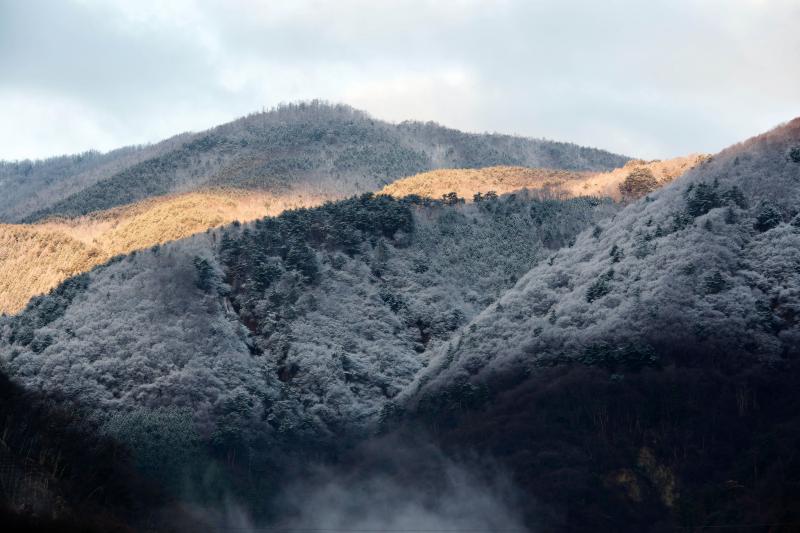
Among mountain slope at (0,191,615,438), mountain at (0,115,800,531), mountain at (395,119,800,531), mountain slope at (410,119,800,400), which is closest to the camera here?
mountain at (395,119,800,531)

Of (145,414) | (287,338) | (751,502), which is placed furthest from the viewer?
(287,338)

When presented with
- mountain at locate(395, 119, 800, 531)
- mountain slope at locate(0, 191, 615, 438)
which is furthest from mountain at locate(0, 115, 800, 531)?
mountain slope at locate(0, 191, 615, 438)

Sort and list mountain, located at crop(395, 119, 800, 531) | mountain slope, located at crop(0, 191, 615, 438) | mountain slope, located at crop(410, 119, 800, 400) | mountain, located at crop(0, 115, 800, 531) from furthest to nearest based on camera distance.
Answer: mountain slope, located at crop(0, 191, 615, 438), mountain slope, located at crop(410, 119, 800, 400), mountain, located at crop(0, 115, 800, 531), mountain, located at crop(395, 119, 800, 531)

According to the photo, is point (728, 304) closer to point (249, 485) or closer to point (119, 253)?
point (249, 485)

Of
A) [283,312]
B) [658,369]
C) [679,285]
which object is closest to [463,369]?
[658,369]

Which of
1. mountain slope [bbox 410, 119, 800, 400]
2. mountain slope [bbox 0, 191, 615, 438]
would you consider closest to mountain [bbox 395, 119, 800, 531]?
mountain slope [bbox 410, 119, 800, 400]

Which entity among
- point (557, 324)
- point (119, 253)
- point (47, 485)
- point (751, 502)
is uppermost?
point (119, 253)

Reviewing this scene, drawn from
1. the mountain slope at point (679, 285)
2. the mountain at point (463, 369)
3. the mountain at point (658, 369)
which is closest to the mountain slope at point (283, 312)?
the mountain at point (463, 369)

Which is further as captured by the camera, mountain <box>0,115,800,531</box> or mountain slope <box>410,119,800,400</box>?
mountain slope <box>410,119,800,400</box>

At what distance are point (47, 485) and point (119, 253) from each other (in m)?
99.0

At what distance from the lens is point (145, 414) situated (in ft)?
456

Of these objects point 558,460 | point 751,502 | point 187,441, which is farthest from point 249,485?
point 751,502

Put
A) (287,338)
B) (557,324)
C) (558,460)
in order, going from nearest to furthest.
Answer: (558,460) → (557,324) → (287,338)

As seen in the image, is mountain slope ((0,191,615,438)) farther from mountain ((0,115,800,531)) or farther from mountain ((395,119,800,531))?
mountain ((395,119,800,531))
